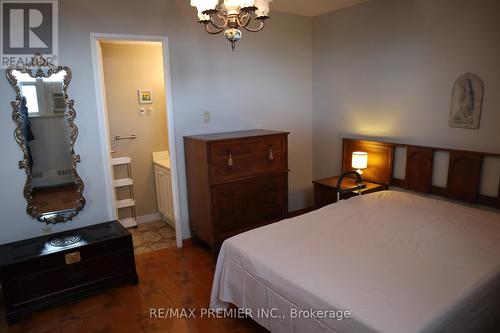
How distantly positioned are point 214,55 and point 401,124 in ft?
6.82

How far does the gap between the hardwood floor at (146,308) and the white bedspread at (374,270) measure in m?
0.32

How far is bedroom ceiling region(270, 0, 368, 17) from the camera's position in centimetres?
358

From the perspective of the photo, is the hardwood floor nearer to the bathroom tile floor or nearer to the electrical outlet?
the bathroom tile floor


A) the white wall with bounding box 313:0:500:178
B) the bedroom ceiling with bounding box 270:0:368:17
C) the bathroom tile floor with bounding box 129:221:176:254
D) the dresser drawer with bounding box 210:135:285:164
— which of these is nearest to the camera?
the white wall with bounding box 313:0:500:178

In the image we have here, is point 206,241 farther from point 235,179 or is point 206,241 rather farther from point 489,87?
point 489,87

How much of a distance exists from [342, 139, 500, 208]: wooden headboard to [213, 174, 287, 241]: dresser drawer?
3.18ft

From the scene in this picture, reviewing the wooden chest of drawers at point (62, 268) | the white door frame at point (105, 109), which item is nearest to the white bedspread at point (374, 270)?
the wooden chest of drawers at point (62, 268)

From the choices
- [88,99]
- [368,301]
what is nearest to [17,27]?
[88,99]

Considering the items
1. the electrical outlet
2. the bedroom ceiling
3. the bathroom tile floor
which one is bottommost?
the bathroom tile floor

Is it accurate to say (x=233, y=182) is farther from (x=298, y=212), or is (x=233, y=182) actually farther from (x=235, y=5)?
(x=235, y=5)

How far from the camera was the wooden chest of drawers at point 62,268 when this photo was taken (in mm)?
2504

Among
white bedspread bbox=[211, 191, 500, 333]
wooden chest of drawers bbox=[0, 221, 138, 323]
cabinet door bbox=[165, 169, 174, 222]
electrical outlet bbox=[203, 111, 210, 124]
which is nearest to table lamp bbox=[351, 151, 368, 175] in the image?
white bedspread bbox=[211, 191, 500, 333]

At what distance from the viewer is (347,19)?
12.5ft

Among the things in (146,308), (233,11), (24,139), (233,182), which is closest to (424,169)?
(233,182)
